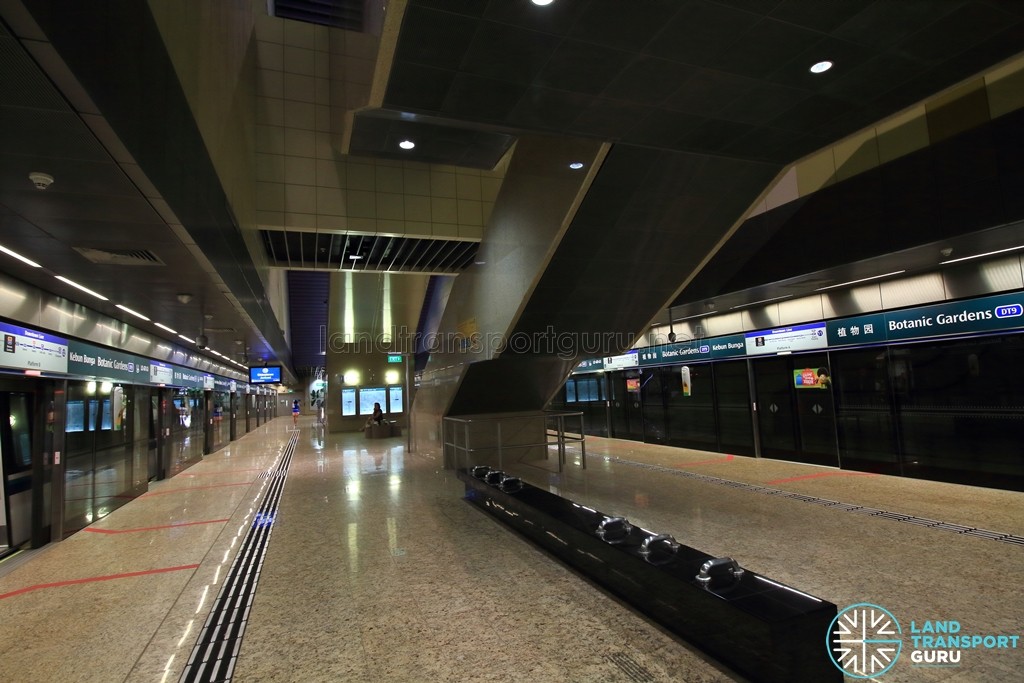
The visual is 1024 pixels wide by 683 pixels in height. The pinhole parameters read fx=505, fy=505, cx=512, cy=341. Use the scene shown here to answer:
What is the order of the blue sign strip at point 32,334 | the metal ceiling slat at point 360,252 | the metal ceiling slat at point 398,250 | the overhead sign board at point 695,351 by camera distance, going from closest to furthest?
the blue sign strip at point 32,334
the metal ceiling slat at point 360,252
the metal ceiling slat at point 398,250
the overhead sign board at point 695,351

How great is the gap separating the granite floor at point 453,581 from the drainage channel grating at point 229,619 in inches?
2.5

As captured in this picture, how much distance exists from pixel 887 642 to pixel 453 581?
2.71 m

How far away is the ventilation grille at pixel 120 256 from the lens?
167 inches

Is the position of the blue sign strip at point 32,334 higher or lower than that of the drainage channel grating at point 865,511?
higher

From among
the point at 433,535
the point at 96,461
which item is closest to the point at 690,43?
the point at 433,535

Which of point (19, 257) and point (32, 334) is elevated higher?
point (19, 257)

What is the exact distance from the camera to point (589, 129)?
447cm

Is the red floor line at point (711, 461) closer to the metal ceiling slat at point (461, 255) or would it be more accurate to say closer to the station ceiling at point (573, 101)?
the station ceiling at point (573, 101)

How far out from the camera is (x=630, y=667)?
8.50 ft

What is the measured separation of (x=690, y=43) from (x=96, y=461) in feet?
28.1

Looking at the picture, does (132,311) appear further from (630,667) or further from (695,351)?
(695,351)

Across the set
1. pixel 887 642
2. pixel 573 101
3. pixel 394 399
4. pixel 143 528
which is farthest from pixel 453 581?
pixel 394 399

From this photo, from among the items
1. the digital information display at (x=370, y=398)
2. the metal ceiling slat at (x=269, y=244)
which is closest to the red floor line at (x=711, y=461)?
the metal ceiling slat at (x=269, y=244)

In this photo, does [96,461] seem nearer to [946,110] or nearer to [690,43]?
[690,43]
